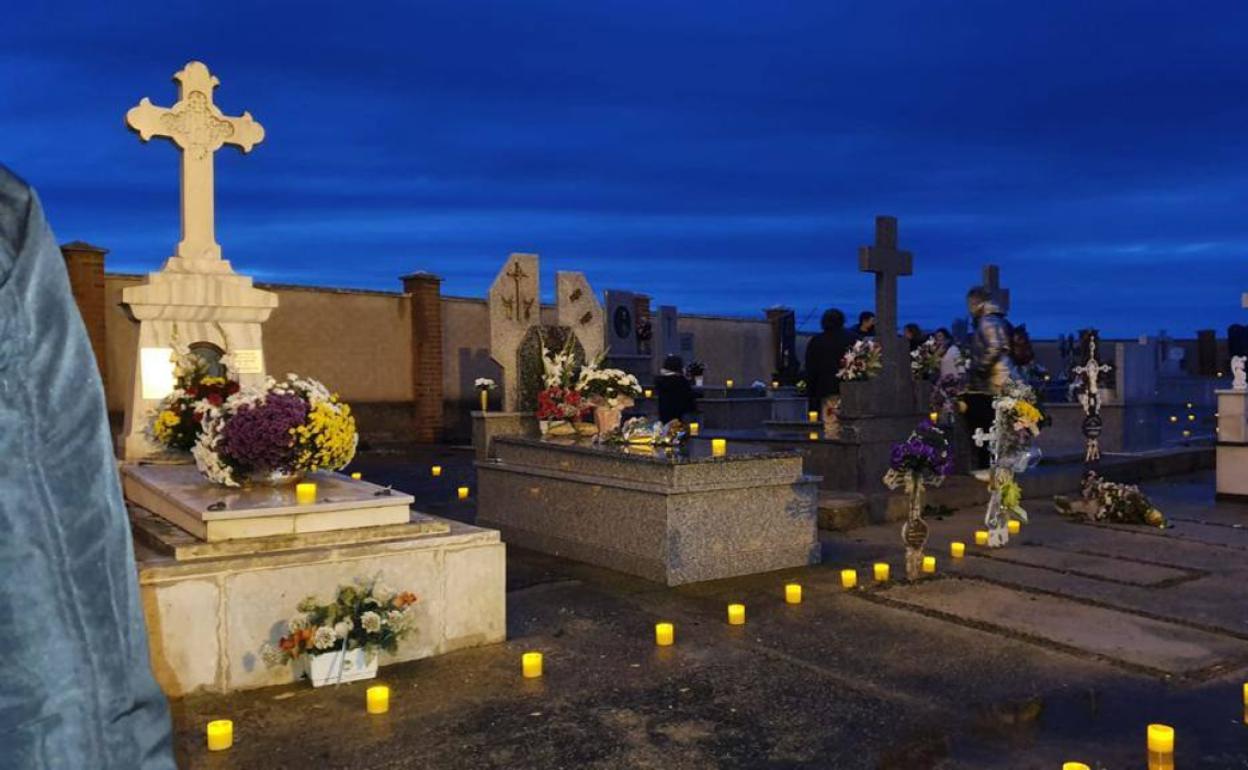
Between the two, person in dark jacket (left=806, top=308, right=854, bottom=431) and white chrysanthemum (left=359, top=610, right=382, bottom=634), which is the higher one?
person in dark jacket (left=806, top=308, right=854, bottom=431)

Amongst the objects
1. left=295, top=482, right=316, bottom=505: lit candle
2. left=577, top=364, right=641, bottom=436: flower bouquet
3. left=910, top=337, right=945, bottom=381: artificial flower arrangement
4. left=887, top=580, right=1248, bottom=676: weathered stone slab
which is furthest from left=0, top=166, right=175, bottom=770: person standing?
left=910, top=337, right=945, bottom=381: artificial flower arrangement

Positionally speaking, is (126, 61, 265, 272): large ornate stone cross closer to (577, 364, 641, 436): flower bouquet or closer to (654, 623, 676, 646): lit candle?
(577, 364, 641, 436): flower bouquet

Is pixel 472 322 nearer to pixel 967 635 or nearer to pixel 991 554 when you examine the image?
pixel 991 554

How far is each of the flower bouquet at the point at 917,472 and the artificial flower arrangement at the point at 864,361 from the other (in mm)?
4356

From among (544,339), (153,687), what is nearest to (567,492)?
(544,339)

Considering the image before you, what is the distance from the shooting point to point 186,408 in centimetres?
810

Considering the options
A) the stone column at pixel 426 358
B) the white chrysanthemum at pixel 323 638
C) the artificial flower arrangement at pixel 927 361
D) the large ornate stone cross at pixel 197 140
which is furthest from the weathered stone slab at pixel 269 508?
the stone column at pixel 426 358

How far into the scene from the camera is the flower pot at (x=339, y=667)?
5379 millimetres

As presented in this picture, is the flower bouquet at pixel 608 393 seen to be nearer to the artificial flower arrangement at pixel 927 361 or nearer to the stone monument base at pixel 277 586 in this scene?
the stone monument base at pixel 277 586

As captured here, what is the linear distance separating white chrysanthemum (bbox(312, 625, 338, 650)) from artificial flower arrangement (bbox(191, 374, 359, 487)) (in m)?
1.40

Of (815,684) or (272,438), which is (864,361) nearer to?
(815,684)

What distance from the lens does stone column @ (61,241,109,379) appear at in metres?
17.0

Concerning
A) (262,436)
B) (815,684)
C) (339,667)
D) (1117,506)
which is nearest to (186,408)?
(262,436)

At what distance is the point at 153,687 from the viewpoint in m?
1.32
